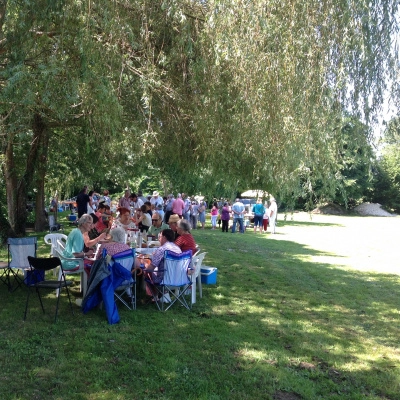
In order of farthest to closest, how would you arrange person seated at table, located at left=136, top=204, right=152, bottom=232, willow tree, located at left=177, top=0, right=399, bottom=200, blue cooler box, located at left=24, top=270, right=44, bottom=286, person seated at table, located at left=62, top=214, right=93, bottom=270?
person seated at table, located at left=136, top=204, right=152, bottom=232
person seated at table, located at left=62, top=214, right=93, bottom=270
blue cooler box, located at left=24, top=270, right=44, bottom=286
willow tree, located at left=177, top=0, right=399, bottom=200

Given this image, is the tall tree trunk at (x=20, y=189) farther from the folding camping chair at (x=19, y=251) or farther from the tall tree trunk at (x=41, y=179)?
the folding camping chair at (x=19, y=251)

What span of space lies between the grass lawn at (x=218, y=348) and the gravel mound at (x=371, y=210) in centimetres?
4540

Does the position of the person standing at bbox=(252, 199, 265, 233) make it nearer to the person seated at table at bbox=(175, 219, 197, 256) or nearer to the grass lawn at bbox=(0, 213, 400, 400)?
the grass lawn at bbox=(0, 213, 400, 400)

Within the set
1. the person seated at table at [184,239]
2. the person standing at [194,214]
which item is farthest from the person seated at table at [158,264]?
the person standing at [194,214]

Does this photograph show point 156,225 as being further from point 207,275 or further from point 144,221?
point 144,221

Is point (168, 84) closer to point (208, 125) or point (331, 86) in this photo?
point (208, 125)

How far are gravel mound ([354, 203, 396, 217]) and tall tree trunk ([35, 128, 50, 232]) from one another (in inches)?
1695

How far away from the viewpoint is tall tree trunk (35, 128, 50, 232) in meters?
11.6

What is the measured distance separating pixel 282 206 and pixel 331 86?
2.40 metres

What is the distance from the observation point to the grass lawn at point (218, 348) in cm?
386

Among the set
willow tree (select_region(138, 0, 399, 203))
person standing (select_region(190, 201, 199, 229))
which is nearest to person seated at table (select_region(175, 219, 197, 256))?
willow tree (select_region(138, 0, 399, 203))

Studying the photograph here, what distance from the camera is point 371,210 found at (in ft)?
168

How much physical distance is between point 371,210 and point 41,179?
44864 mm

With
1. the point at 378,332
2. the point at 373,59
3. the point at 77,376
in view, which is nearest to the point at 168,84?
the point at 373,59
